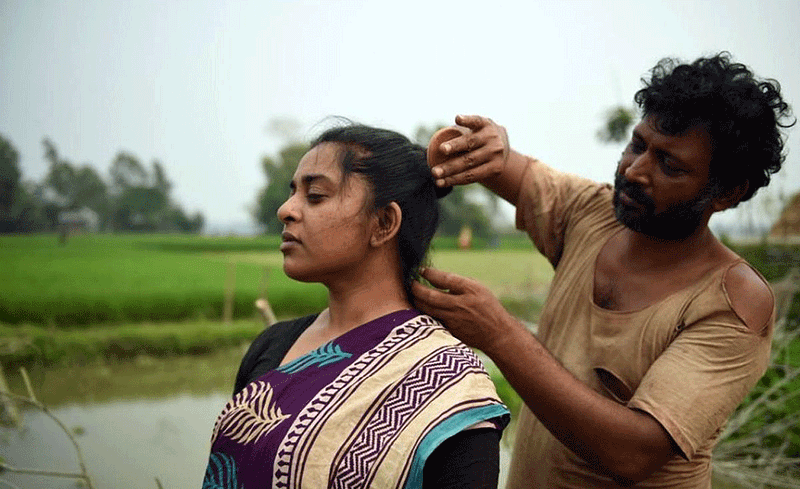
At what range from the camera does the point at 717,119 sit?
6.11 ft

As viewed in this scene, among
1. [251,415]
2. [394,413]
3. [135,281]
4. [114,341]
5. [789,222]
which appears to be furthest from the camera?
[135,281]

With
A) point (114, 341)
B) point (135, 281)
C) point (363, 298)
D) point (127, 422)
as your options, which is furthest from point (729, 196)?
point (135, 281)

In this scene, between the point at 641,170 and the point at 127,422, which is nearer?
the point at 641,170

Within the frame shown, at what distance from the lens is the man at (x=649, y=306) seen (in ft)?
5.64

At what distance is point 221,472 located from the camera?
1703 millimetres

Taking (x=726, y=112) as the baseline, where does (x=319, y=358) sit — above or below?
below

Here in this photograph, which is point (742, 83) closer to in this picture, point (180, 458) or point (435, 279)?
point (435, 279)

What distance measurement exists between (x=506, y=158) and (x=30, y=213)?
58.9 feet

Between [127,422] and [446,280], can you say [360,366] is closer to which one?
[446,280]

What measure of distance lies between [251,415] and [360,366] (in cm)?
28

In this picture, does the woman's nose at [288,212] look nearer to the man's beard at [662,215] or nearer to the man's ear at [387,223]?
the man's ear at [387,223]

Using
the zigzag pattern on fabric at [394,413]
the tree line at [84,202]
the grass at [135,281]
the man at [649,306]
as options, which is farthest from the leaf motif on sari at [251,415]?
the tree line at [84,202]

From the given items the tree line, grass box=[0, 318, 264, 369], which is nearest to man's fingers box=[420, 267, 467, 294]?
grass box=[0, 318, 264, 369]

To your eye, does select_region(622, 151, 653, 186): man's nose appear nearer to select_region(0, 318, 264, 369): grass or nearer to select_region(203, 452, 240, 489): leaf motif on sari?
select_region(203, 452, 240, 489): leaf motif on sari
